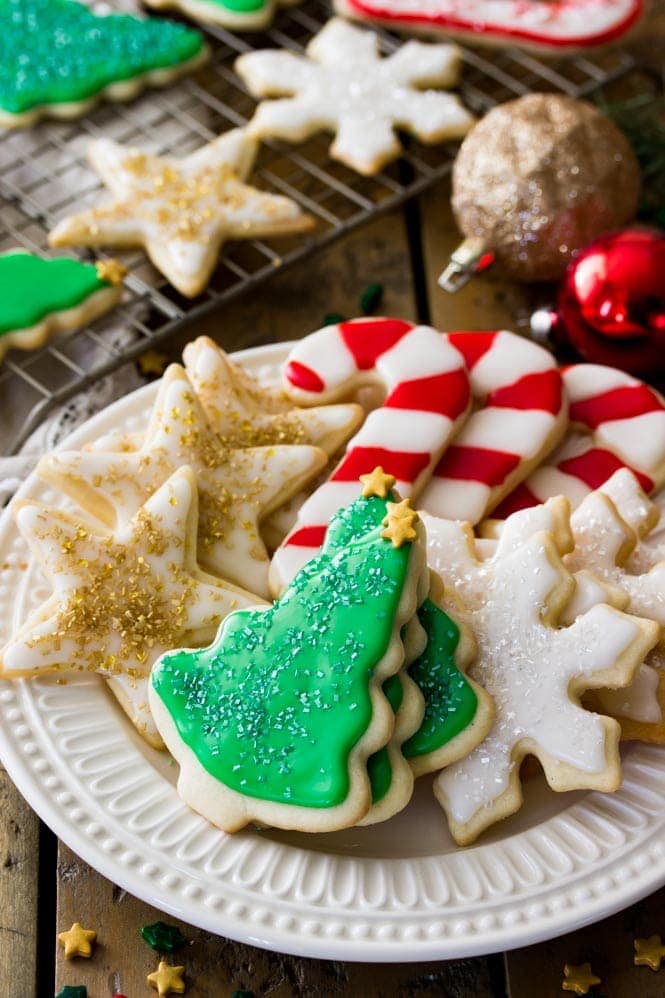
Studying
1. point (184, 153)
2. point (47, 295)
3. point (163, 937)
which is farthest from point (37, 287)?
point (163, 937)

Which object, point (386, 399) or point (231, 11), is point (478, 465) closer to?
point (386, 399)

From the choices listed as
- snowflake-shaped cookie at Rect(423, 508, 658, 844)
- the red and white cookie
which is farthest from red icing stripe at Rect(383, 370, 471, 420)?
the red and white cookie

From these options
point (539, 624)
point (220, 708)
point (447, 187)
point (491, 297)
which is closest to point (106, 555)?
point (220, 708)

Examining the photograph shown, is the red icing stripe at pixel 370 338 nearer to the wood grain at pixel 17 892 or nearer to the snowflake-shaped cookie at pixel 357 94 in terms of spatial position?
the snowflake-shaped cookie at pixel 357 94

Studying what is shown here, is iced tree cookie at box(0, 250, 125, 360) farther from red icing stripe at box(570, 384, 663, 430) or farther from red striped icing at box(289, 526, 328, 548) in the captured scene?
red icing stripe at box(570, 384, 663, 430)

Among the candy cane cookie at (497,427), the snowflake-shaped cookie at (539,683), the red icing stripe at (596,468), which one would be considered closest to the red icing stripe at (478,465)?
the candy cane cookie at (497,427)

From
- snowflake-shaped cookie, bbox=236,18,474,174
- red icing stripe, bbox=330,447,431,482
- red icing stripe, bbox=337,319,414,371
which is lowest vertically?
red icing stripe, bbox=330,447,431,482
